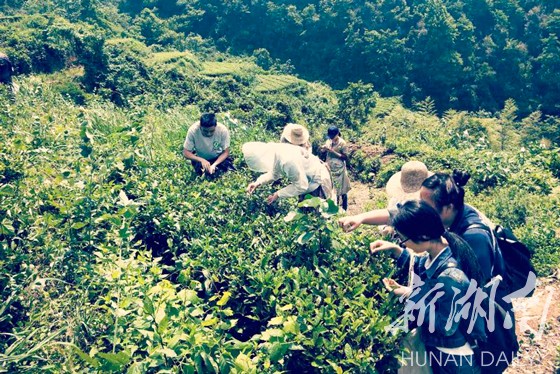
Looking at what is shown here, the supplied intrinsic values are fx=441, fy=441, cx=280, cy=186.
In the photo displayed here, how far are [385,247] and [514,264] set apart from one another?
740 mm

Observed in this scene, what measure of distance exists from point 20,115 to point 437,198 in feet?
16.8

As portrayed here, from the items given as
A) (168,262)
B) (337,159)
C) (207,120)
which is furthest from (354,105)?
(168,262)

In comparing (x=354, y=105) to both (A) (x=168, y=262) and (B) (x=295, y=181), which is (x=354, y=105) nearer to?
(B) (x=295, y=181)

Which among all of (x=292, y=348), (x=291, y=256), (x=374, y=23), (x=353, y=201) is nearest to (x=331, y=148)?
(x=353, y=201)

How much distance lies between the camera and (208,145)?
15.9ft

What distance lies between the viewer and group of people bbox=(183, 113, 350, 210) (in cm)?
369

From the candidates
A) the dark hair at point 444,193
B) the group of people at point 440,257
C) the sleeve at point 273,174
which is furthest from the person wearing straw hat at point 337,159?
the dark hair at point 444,193

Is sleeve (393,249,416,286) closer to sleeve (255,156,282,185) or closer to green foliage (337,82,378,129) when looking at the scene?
sleeve (255,156,282,185)

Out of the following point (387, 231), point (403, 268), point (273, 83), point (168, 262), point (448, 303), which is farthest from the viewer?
point (273, 83)

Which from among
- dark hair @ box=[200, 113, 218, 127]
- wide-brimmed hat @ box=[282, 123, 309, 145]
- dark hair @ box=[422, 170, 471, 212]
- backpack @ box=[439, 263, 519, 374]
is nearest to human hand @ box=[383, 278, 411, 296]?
backpack @ box=[439, 263, 519, 374]

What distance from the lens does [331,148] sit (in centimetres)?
596

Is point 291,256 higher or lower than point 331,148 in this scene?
higher

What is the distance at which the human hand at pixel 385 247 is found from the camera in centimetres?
272

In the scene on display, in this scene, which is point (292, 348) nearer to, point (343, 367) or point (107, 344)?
point (343, 367)
